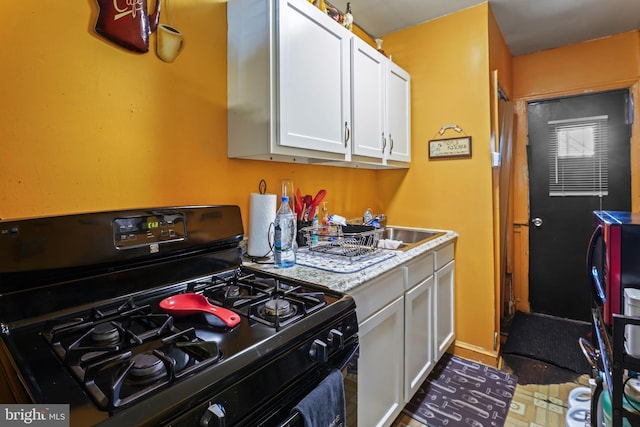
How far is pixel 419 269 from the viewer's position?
66.7 inches

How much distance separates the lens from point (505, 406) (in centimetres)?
174

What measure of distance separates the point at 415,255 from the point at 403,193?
39.7 inches

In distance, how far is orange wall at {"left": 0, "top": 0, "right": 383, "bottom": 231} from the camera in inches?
35.9

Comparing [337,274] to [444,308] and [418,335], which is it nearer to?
[418,335]

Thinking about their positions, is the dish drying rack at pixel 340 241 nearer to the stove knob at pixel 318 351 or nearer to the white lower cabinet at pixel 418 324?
the white lower cabinet at pixel 418 324

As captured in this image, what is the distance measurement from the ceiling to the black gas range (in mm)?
1889

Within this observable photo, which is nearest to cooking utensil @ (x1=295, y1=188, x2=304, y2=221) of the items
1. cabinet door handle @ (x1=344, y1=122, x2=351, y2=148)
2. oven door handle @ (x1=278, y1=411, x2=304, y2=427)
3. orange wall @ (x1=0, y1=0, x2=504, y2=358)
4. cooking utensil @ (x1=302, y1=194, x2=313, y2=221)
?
cooking utensil @ (x1=302, y1=194, x2=313, y2=221)

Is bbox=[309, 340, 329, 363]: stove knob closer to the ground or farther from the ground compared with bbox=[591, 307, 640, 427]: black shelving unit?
farther from the ground

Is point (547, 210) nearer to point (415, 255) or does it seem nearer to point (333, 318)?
point (415, 255)

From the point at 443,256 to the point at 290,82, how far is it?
1.43 meters

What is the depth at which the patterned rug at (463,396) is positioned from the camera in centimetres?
164

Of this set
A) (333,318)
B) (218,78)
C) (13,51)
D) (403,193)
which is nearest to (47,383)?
(333,318)

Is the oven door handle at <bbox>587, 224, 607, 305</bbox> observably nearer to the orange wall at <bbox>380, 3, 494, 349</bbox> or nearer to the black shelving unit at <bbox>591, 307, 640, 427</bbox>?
the black shelving unit at <bbox>591, 307, 640, 427</bbox>

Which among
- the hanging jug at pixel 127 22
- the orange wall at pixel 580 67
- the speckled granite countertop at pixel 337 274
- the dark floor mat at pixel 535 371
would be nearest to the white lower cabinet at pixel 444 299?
the dark floor mat at pixel 535 371
